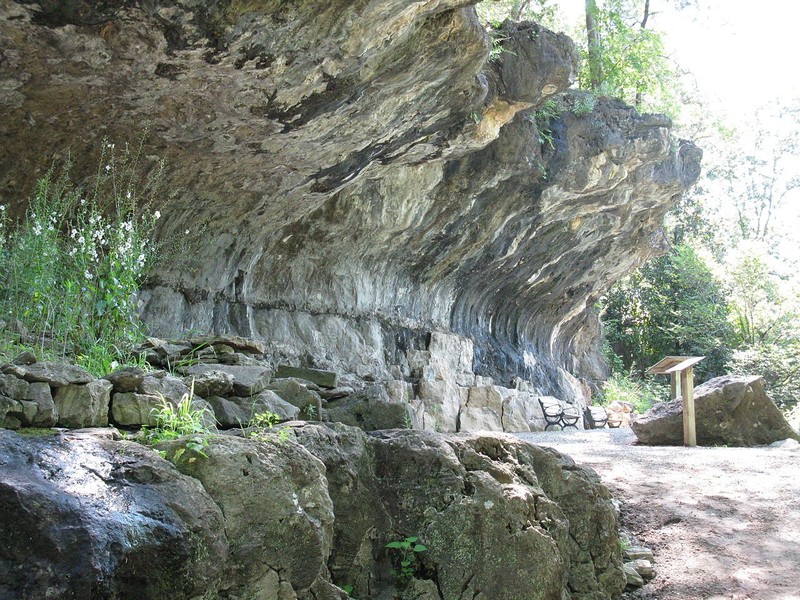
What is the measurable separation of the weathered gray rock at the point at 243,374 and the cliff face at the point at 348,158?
2730mm

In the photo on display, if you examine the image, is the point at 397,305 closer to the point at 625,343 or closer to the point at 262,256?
the point at 262,256

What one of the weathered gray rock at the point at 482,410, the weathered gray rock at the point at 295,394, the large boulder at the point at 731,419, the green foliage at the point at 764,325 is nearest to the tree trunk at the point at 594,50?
the weathered gray rock at the point at 482,410

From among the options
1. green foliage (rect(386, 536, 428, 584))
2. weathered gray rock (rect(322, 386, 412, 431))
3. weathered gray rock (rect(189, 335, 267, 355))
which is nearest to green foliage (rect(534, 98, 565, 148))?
weathered gray rock (rect(322, 386, 412, 431))

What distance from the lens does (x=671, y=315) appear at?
24.5 meters

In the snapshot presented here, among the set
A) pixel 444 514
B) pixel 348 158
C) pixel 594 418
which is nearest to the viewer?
pixel 444 514

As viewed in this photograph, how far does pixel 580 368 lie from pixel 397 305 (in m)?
10.4

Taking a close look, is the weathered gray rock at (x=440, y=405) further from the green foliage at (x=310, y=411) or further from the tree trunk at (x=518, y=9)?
the tree trunk at (x=518, y=9)

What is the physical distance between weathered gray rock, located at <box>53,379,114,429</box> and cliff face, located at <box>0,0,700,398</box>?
10.5ft

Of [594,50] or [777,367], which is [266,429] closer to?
[594,50]

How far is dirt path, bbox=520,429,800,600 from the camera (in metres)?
5.87

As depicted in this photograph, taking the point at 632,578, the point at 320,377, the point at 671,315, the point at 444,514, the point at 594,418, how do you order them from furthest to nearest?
the point at 671,315 < the point at 594,418 < the point at 320,377 < the point at 632,578 < the point at 444,514

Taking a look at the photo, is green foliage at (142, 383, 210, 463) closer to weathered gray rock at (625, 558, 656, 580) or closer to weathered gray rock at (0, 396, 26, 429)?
weathered gray rock at (0, 396, 26, 429)

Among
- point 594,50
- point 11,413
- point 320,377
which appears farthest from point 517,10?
point 11,413

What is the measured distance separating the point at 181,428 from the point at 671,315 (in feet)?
75.4
